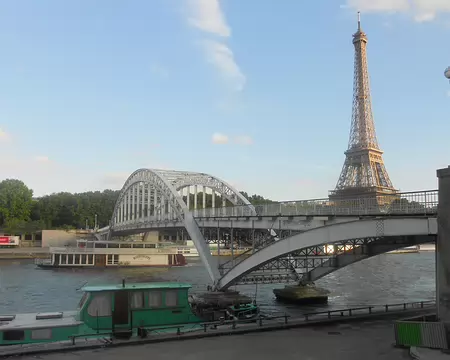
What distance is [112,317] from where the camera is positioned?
17.8 metres

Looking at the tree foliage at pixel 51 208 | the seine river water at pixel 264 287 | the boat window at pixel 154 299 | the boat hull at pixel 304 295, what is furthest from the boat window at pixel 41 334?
the tree foliage at pixel 51 208

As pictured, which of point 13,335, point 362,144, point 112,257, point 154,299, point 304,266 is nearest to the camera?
point 13,335

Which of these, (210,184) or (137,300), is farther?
(210,184)

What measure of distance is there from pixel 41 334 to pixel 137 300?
3.80m

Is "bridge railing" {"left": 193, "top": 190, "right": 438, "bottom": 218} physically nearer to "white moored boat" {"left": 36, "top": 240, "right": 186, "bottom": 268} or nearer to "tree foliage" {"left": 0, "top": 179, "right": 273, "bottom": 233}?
"white moored boat" {"left": 36, "top": 240, "right": 186, "bottom": 268}

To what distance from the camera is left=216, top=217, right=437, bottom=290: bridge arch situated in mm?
18312

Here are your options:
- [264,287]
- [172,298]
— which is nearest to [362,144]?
[264,287]

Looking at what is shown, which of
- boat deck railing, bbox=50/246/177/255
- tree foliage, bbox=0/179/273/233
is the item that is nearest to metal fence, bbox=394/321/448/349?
boat deck railing, bbox=50/246/177/255

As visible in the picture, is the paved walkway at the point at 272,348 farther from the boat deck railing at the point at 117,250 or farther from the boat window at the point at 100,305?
the boat deck railing at the point at 117,250

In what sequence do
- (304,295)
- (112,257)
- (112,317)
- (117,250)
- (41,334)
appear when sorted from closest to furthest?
(41,334) < (112,317) < (304,295) < (112,257) < (117,250)

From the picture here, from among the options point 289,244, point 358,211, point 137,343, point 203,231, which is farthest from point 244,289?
point 137,343

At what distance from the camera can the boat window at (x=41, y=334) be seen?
1627 centimetres

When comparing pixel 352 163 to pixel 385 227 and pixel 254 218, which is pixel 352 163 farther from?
pixel 385 227

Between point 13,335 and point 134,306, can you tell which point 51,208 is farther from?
point 13,335
